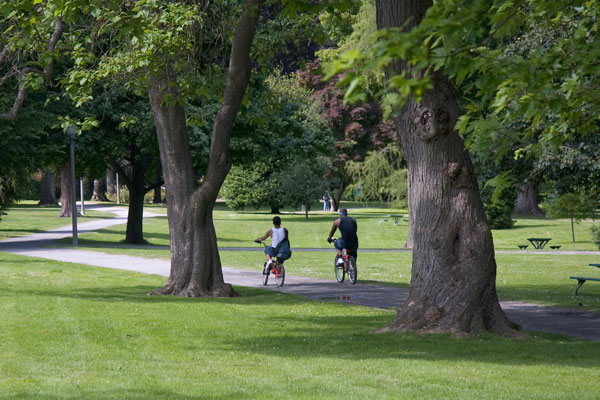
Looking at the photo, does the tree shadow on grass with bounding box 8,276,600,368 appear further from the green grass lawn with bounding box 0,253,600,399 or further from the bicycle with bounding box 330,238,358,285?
the bicycle with bounding box 330,238,358,285

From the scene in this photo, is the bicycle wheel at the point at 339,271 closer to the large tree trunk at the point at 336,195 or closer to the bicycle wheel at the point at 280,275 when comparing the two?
the bicycle wheel at the point at 280,275

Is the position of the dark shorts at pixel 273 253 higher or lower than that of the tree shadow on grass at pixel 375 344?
higher

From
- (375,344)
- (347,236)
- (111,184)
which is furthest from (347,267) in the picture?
(111,184)

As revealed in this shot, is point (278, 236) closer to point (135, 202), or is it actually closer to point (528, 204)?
point (135, 202)

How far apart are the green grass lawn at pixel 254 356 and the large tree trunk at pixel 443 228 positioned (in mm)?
479

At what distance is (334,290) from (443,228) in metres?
7.47

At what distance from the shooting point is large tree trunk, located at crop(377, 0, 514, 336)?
1176 centimetres

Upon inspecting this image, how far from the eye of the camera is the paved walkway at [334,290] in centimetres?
1352

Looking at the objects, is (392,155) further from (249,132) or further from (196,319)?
(196,319)

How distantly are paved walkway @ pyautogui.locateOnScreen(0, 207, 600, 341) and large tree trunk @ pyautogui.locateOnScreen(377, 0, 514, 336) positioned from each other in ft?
5.75

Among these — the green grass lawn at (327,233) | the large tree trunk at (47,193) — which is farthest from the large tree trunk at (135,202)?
the large tree trunk at (47,193)

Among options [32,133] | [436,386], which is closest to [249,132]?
[32,133]

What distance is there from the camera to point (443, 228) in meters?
11.9

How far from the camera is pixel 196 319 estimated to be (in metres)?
13.7
